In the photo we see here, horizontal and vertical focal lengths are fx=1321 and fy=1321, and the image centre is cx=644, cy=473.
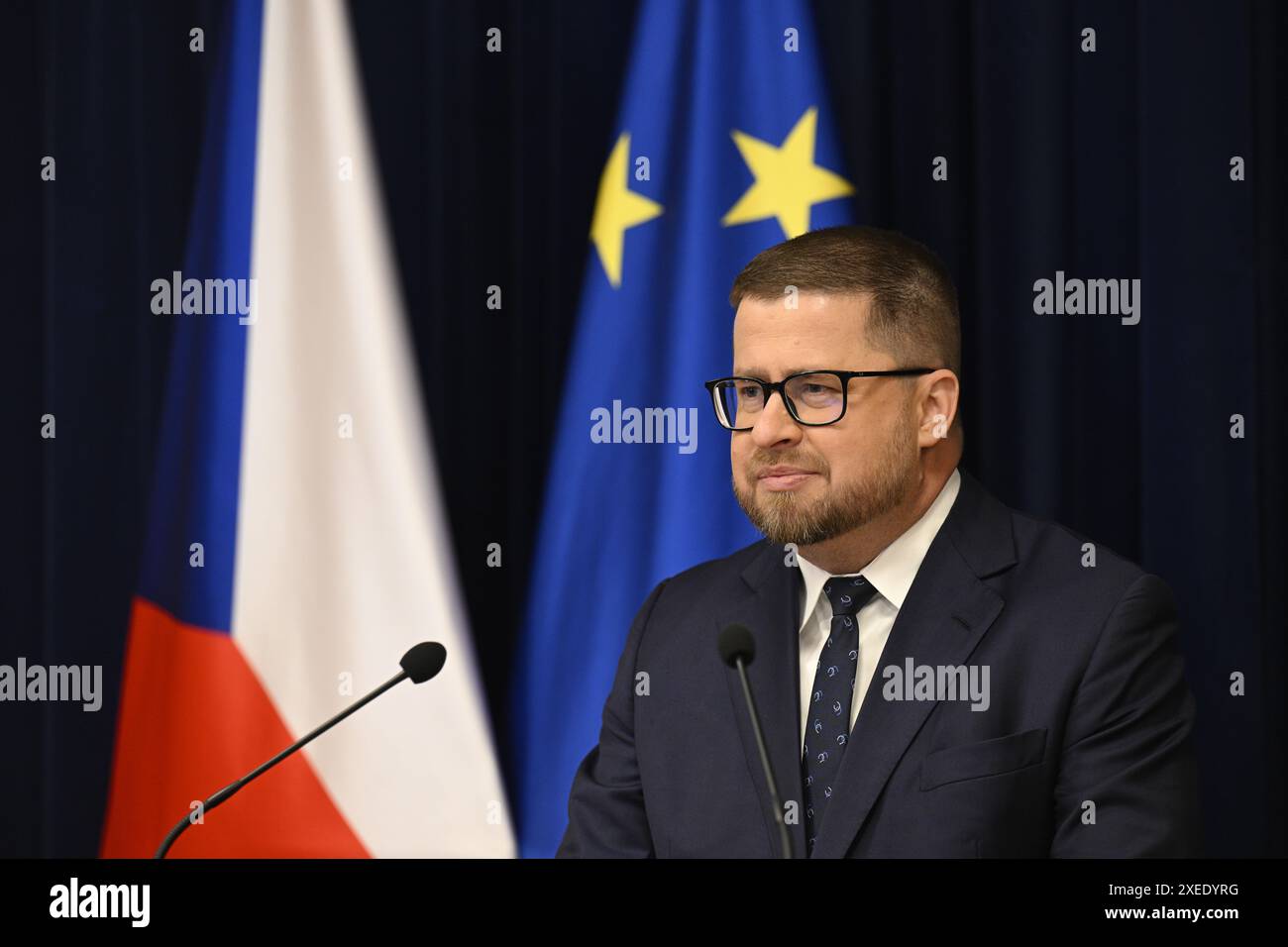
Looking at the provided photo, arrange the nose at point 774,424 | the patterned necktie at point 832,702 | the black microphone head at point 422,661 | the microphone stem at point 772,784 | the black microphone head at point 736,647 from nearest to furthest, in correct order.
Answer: the microphone stem at point 772,784
the black microphone head at point 736,647
the black microphone head at point 422,661
the patterned necktie at point 832,702
the nose at point 774,424

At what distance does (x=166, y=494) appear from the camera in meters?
2.96

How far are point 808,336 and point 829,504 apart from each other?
0.29 meters

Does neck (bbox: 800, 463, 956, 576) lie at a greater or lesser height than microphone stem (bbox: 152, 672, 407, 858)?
greater

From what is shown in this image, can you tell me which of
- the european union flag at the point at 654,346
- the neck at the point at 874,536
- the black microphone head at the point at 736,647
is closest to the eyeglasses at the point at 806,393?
the neck at the point at 874,536

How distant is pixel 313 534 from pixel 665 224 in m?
1.04

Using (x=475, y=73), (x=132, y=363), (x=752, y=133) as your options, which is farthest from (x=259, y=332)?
(x=752, y=133)

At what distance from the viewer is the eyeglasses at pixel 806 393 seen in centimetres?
227

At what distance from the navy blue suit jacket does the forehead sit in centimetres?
35

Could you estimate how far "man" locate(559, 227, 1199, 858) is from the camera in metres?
2.06

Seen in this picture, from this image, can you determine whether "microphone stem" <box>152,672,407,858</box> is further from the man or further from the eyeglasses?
the eyeglasses

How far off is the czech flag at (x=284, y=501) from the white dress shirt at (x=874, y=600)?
86cm

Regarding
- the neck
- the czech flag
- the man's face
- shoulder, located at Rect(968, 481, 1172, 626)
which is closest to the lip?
the man's face

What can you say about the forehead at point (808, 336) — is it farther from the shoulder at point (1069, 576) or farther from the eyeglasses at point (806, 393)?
the shoulder at point (1069, 576)
